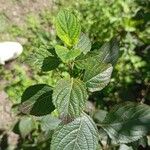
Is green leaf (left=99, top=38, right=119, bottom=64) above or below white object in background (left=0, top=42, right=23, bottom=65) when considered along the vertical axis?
below

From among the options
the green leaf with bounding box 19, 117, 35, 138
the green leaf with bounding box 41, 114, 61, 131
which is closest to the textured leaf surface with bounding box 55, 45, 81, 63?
the green leaf with bounding box 41, 114, 61, 131

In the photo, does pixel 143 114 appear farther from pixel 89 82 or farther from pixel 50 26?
pixel 50 26

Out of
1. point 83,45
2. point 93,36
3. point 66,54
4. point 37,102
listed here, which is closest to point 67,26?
point 66,54

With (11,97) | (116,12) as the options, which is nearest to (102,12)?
(116,12)

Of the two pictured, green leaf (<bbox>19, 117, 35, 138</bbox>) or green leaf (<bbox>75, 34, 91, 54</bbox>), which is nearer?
green leaf (<bbox>75, 34, 91, 54</bbox>)

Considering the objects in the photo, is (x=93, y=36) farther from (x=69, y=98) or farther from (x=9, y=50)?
(x=69, y=98)

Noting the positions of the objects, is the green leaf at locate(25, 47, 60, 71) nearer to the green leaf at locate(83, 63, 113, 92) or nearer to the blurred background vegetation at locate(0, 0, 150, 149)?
the green leaf at locate(83, 63, 113, 92)
